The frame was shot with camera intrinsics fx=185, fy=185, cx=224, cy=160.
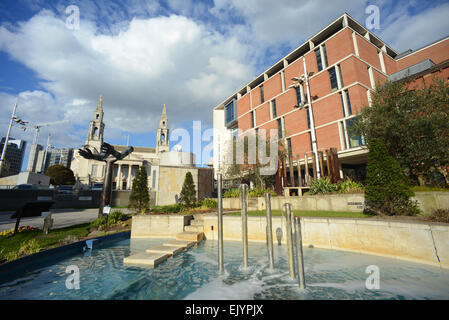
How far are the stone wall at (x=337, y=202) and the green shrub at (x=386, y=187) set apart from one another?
54 centimetres

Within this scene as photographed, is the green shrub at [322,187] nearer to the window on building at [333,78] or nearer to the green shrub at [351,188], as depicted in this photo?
the green shrub at [351,188]

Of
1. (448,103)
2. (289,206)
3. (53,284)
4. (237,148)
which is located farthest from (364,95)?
(53,284)

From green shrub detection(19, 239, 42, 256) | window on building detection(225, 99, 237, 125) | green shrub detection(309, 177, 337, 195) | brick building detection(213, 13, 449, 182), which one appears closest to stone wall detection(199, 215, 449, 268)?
green shrub detection(309, 177, 337, 195)

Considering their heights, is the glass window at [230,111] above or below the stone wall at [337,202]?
above

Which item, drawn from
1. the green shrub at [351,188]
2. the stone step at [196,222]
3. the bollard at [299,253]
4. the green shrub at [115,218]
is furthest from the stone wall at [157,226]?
the green shrub at [351,188]

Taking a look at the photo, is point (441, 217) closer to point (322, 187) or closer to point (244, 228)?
point (244, 228)

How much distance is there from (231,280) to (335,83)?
27735 mm

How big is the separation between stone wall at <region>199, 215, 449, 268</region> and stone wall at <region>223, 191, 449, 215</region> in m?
2.47

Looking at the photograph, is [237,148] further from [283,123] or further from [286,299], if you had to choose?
[286,299]

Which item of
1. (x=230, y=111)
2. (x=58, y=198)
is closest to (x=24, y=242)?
(x=58, y=198)

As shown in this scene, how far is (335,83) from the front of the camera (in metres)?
24.4

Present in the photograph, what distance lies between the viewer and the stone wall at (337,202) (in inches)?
314

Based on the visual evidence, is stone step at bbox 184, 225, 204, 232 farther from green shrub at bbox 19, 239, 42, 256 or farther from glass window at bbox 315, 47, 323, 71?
glass window at bbox 315, 47, 323, 71
